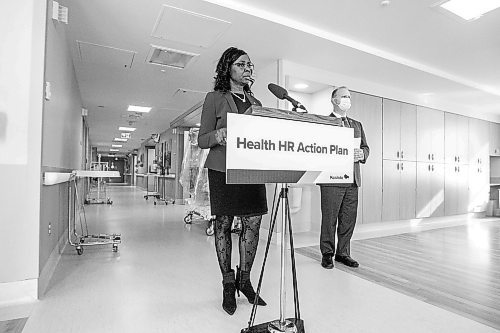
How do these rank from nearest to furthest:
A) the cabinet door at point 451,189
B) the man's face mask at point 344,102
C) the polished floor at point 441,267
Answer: the polished floor at point 441,267
the man's face mask at point 344,102
the cabinet door at point 451,189

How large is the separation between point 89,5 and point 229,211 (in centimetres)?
244

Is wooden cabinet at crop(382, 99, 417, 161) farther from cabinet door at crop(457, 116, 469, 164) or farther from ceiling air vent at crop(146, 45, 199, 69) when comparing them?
ceiling air vent at crop(146, 45, 199, 69)

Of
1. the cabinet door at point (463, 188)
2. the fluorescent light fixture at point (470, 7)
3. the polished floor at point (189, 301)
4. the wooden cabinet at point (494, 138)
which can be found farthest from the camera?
the wooden cabinet at point (494, 138)

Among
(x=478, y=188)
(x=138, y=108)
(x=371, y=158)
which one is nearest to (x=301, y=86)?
(x=371, y=158)

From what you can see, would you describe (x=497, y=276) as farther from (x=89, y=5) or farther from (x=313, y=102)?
(x=89, y=5)

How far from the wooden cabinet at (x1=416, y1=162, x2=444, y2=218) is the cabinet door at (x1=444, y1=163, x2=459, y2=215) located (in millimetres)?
144

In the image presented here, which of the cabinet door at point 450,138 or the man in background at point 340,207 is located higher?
the cabinet door at point 450,138

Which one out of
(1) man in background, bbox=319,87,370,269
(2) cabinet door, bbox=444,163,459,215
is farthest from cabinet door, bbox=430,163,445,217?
(1) man in background, bbox=319,87,370,269

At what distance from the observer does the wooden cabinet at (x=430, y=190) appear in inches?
215

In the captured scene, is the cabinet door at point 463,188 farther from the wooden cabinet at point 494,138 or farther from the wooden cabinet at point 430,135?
the wooden cabinet at point 494,138

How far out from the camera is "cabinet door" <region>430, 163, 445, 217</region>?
5664 millimetres

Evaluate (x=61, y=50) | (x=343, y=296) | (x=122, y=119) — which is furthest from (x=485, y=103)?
(x=122, y=119)

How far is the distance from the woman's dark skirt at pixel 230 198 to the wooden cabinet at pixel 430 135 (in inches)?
185

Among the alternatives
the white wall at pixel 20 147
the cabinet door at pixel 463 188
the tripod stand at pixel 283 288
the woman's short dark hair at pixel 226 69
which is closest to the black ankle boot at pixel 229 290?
the tripod stand at pixel 283 288
